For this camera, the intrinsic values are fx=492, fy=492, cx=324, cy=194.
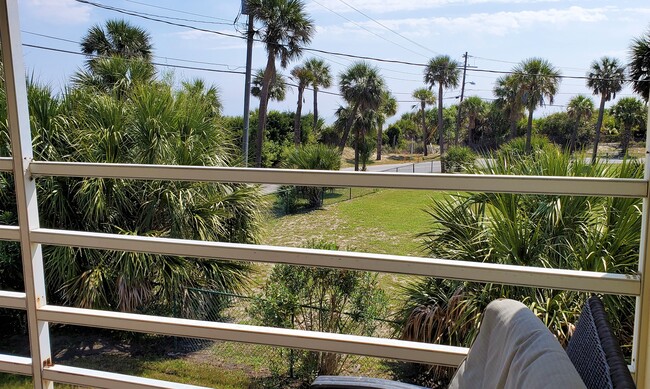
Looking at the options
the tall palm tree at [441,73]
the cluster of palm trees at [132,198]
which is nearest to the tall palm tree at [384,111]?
the tall palm tree at [441,73]

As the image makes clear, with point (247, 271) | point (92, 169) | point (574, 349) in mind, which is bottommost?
point (247, 271)

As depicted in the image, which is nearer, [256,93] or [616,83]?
[616,83]

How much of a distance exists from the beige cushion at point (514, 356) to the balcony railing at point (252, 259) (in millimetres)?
221

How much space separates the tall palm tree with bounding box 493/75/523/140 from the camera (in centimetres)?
1154

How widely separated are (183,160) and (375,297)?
248 cm

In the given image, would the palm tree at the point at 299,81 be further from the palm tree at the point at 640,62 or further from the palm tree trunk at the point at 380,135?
the palm tree at the point at 640,62

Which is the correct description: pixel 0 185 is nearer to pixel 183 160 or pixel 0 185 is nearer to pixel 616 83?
pixel 183 160

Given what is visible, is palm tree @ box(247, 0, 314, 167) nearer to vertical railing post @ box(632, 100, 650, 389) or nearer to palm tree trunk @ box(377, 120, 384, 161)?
palm tree trunk @ box(377, 120, 384, 161)

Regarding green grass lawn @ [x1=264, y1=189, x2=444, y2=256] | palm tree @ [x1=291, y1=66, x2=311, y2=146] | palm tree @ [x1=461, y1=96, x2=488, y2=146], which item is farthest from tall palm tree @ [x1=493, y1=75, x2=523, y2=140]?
palm tree @ [x1=291, y1=66, x2=311, y2=146]

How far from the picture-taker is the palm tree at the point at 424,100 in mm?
16625

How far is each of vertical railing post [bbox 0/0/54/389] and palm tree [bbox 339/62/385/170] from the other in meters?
18.3

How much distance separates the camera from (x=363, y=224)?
39.8ft

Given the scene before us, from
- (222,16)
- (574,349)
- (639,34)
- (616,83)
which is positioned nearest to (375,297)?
(574,349)

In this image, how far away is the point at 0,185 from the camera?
491 centimetres
